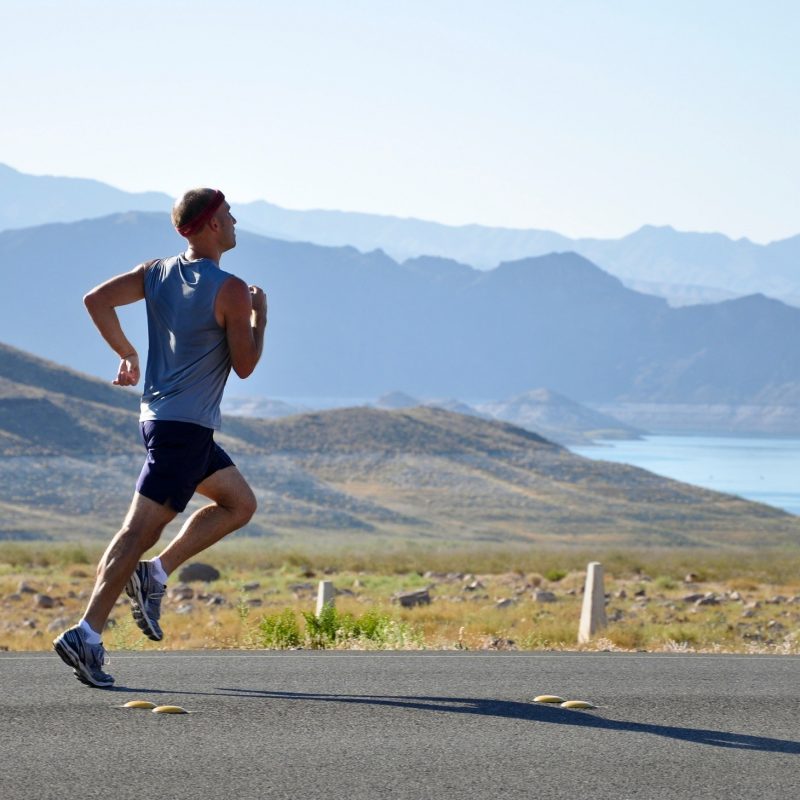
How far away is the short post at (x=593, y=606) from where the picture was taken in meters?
13.6

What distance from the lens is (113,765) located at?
5109 millimetres

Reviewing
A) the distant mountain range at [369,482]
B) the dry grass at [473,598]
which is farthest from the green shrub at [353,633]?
the distant mountain range at [369,482]

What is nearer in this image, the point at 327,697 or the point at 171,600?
the point at 327,697

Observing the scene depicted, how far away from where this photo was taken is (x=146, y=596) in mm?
6578

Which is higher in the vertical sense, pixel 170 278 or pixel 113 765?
pixel 170 278

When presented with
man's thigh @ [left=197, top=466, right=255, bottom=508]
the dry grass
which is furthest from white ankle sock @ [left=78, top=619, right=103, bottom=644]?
the dry grass

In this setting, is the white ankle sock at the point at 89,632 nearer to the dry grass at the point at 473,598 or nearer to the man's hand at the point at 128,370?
the man's hand at the point at 128,370

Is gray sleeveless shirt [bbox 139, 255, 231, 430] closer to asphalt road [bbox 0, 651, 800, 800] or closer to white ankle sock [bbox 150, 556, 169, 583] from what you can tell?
white ankle sock [bbox 150, 556, 169, 583]

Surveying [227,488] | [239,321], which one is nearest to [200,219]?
[239,321]

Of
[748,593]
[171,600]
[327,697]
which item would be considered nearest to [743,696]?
[327,697]

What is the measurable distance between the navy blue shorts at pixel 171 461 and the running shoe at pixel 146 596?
35cm

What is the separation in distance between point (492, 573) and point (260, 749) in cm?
3493

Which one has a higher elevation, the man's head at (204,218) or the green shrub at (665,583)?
the man's head at (204,218)

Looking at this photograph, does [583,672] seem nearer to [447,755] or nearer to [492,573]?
[447,755]
